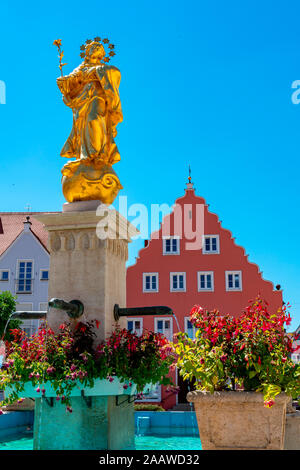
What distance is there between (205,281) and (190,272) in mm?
1052

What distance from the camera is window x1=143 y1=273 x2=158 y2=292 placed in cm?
3020

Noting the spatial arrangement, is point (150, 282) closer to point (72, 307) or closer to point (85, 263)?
point (85, 263)

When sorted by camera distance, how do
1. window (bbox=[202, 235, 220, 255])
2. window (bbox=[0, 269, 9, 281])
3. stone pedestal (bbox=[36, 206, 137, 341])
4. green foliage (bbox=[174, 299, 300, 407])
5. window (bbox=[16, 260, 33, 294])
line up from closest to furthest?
green foliage (bbox=[174, 299, 300, 407])
stone pedestal (bbox=[36, 206, 137, 341])
window (bbox=[202, 235, 220, 255])
window (bbox=[16, 260, 33, 294])
window (bbox=[0, 269, 9, 281])

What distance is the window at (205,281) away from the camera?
2986cm

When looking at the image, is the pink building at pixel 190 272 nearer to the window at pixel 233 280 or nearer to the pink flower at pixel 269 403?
the window at pixel 233 280

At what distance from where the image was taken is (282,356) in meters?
4.08

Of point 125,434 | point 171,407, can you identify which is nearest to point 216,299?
point 171,407

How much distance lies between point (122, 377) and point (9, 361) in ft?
5.11

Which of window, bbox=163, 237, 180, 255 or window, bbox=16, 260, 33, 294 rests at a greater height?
window, bbox=163, 237, 180, 255

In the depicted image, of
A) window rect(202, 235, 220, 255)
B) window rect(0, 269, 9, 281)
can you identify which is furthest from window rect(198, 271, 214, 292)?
window rect(0, 269, 9, 281)

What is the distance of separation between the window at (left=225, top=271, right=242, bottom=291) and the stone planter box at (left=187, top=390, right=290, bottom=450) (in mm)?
26193

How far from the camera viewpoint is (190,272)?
1187 inches

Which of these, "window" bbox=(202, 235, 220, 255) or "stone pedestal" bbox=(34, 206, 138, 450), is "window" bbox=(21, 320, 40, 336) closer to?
"window" bbox=(202, 235, 220, 255)
